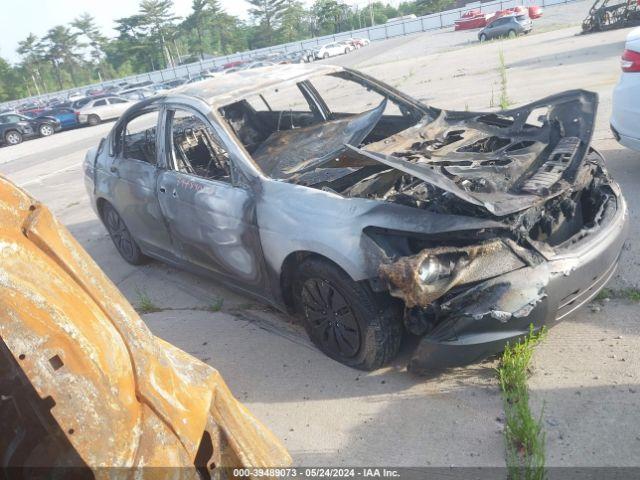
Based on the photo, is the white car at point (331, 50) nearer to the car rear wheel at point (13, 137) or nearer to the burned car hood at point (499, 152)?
the car rear wheel at point (13, 137)

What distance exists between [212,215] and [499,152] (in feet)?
6.59

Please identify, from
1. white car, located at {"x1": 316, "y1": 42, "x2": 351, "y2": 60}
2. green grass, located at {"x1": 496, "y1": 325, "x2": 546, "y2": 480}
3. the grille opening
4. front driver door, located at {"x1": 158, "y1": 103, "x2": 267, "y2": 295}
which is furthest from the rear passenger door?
green grass, located at {"x1": 496, "y1": 325, "x2": 546, "y2": 480}

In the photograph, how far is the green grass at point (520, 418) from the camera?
2.37m

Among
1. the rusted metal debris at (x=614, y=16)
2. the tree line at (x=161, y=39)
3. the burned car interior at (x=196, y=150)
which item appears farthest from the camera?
the tree line at (x=161, y=39)

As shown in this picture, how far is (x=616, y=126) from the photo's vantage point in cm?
511

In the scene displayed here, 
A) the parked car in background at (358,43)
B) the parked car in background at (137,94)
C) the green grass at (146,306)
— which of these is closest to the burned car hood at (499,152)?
the green grass at (146,306)

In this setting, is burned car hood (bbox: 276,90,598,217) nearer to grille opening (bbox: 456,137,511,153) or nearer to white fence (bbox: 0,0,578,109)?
grille opening (bbox: 456,137,511,153)

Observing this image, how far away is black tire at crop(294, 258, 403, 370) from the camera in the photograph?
3.02m

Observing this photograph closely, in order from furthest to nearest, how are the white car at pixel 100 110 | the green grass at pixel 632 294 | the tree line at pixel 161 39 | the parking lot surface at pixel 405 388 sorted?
the tree line at pixel 161 39
the white car at pixel 100 110
the green grass at pixel 632 294
the parking lot surface at pixel 405 388

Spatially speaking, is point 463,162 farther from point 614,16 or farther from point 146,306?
point 614,16

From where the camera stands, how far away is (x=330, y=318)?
3.29 m

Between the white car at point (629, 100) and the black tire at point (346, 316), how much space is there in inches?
129

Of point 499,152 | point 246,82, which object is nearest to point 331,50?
point 246,82

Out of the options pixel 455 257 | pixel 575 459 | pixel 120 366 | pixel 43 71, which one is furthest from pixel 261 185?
pixel 43 71
